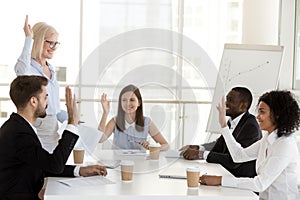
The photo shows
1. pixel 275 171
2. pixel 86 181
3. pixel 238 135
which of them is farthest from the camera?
pixel 238 135

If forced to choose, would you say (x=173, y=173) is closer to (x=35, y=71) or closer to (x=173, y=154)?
(x=173, y=154)

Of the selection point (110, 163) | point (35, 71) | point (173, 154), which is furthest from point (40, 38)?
point (173, 154)

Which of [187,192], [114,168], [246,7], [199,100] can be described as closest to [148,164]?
[114,168]

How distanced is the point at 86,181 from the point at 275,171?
0.91 m

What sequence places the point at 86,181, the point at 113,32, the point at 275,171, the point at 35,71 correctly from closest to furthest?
the point at 86,181 < the point at 275,171 < the point at 35,71 < the point at 113,32

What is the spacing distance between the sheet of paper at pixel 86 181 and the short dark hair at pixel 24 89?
0.42 m

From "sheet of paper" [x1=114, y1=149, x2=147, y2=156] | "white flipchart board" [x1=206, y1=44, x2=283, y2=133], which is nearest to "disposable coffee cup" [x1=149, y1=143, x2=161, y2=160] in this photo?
"sheet of paper" [x1=114, y1=149, x2=147, y2=156]

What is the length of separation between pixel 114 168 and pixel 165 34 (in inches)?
135

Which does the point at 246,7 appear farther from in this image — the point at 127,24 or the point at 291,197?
the point at 291,197

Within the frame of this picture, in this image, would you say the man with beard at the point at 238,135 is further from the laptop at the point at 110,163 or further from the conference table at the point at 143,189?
the laptop at the point at 110,163

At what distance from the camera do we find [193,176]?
240 centimetres

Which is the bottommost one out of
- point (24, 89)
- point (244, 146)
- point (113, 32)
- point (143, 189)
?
point (143, 189)

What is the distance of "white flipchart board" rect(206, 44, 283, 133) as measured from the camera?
5312 mm

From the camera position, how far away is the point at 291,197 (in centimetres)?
276
